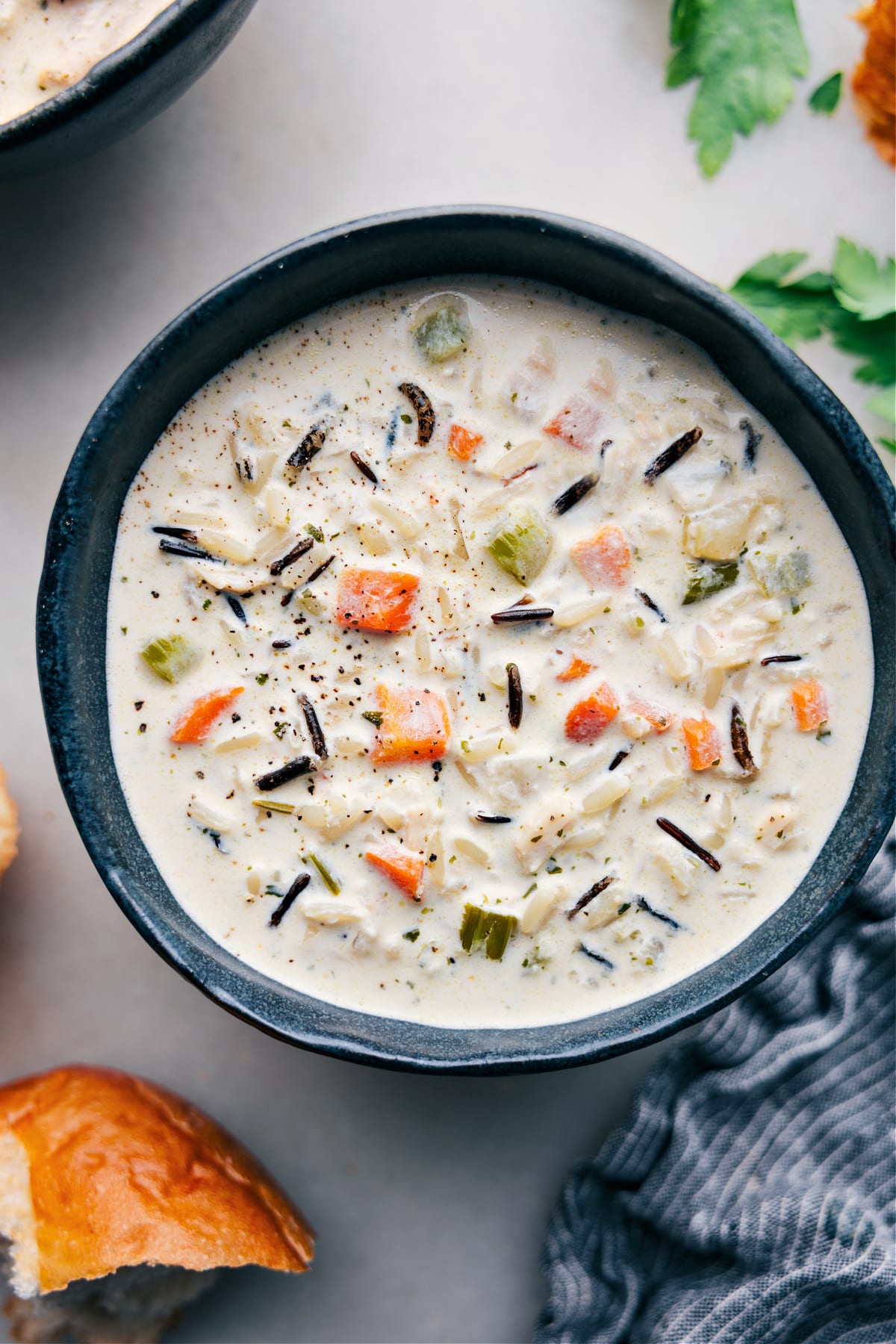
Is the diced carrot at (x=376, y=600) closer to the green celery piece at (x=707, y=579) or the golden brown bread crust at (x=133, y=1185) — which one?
the green celery piece at (x=707, y=579)

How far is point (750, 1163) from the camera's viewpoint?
2449 mm

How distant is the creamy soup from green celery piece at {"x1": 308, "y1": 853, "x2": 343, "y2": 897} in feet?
4.77

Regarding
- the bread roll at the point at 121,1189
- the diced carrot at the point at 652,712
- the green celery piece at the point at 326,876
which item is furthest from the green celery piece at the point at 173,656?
the bread roll at the point at 121,1189

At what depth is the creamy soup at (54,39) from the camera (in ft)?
7.18

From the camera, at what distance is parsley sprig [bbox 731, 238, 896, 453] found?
2469mm

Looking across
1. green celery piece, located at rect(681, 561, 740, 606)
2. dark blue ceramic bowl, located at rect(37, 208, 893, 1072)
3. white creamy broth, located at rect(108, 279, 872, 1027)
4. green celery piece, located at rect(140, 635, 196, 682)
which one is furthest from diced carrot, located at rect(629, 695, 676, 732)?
green celery piece, located at rect(140, 635, 196, 682)

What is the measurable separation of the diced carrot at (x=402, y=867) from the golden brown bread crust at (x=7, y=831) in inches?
30.4

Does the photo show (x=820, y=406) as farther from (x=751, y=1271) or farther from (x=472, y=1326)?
(x=472, y=1326)

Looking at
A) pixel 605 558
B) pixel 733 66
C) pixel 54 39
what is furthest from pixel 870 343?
pixel 54 39

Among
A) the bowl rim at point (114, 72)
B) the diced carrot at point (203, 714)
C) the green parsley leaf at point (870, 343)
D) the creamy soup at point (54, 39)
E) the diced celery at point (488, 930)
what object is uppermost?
the creamy soup at point (54, 39)

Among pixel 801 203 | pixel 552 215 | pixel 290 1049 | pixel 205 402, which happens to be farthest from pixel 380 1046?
pixel 801 203

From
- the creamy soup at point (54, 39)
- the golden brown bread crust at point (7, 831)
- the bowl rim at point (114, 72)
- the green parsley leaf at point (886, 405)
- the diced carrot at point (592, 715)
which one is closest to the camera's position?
the bowl rim at point (114, 72)

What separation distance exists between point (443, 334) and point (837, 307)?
894mm

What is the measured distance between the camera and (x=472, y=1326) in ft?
8.42
